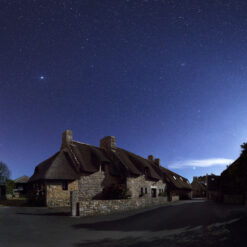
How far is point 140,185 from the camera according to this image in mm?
27297

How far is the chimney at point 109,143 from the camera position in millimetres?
28125

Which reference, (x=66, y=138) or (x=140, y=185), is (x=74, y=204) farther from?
(x=140, y=185)

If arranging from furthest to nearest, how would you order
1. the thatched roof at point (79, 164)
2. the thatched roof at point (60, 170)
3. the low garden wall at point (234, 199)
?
1. the low garden wall at point (234, 199)
2. the thatched roof at point (79, 164)
3. the thatched roof at point (60, 170)

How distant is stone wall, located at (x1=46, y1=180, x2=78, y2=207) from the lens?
65.7ft

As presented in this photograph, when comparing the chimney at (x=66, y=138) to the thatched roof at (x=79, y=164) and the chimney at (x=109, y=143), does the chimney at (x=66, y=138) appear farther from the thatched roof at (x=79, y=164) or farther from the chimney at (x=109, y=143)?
the chimney at (x=109, y=143)

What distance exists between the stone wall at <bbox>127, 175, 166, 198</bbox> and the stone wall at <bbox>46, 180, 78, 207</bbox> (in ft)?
23.9

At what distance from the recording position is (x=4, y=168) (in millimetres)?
52656

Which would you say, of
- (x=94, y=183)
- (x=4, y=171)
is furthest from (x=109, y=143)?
(x=4, y=171)

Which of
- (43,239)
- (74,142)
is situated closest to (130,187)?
(74,142)

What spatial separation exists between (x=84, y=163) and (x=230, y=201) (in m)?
19.3

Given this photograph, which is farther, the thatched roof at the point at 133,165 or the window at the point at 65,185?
the thatched roof at the point at 133,165

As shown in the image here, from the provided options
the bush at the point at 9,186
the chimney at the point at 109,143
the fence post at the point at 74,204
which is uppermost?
the chimney at the point at 109,143

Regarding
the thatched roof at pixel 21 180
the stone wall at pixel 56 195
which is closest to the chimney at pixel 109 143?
the stone wall at pixel 56 195

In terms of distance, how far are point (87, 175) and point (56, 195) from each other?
12.3 feet
